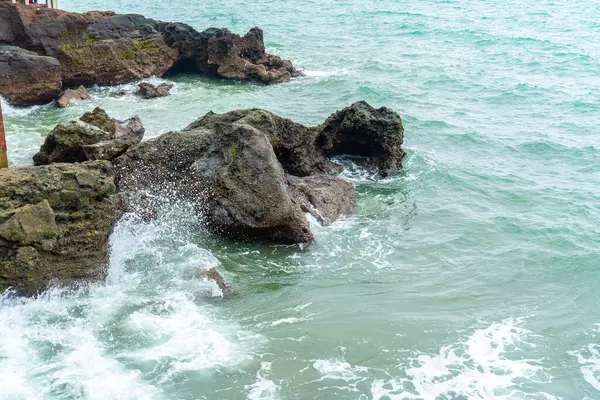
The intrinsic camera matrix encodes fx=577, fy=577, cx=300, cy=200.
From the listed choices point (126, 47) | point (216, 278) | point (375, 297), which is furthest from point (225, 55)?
point (375, 297)

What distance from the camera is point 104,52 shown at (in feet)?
86.0

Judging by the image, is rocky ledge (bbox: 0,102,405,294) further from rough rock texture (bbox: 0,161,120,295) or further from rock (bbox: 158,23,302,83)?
rock (bbox: 158,23,302,83)

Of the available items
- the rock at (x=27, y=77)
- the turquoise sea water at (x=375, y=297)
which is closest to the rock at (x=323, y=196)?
the turquoise sea water at (x=375, y=297)

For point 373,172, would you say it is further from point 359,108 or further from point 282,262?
point 282,262

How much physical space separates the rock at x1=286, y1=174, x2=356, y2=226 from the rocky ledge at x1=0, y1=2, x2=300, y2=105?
1329 cm

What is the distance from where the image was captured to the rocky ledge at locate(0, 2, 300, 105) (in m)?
22.5

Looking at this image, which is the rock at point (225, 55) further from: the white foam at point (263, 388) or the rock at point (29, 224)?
the white foam at point (263, 388)

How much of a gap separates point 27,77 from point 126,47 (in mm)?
6106

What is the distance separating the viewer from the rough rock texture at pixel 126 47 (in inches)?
954

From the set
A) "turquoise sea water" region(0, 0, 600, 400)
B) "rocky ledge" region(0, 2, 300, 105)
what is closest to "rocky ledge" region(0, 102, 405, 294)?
"turquoise sea water" region(0, 0, 600, 400)

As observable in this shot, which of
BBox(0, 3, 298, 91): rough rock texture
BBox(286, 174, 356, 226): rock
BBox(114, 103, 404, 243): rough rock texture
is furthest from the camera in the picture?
BBox(0, 3, 298, 91): rough rock texture

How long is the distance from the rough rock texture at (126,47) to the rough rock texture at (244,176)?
42.4 ft

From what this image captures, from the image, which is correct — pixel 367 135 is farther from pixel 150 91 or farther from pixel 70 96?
pixel 70 96

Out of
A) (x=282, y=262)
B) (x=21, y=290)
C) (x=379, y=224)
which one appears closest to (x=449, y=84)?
(x=379, y=224)
